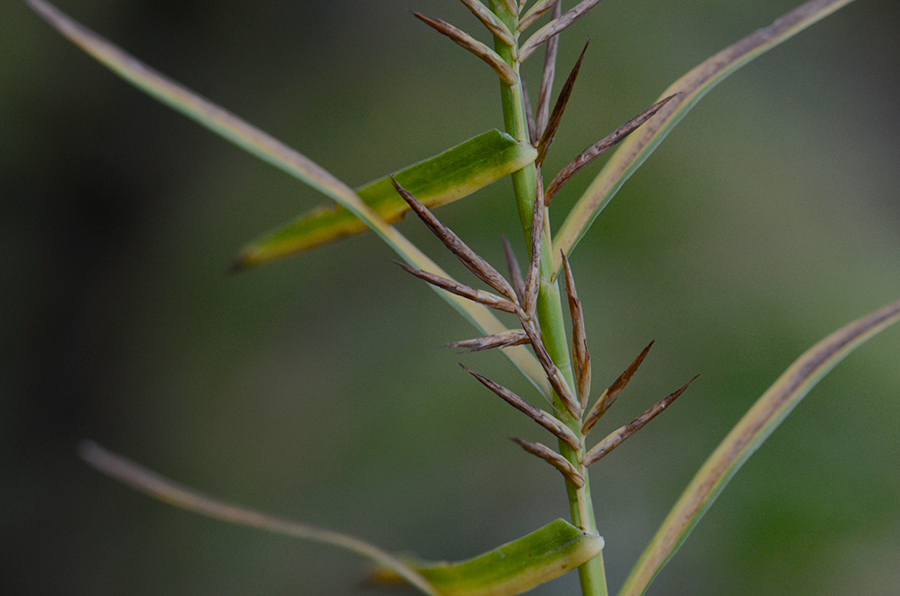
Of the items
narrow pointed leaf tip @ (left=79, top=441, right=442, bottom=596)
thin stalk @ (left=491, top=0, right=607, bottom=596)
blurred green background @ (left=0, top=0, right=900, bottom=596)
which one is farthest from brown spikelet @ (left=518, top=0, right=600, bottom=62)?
blurred green background @ (left=0, top=0, right=900, bottom=596)

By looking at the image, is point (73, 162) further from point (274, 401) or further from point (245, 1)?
point (274, 401)

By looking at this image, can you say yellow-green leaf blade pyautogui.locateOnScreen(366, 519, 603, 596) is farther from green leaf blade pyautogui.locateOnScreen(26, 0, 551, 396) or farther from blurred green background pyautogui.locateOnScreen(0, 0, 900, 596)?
blurred green background pyautogui.locateOnScreen(0, 0, 900, 596)

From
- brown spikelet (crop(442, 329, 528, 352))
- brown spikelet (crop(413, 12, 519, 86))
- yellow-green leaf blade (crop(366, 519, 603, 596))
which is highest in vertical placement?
brown spikelet (crop(413, 12, 519, 86))

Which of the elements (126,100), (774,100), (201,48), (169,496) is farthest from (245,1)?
(169,496)

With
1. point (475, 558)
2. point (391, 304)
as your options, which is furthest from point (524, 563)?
point (391, 304)

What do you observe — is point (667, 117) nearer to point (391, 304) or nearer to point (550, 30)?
point (550, 30)

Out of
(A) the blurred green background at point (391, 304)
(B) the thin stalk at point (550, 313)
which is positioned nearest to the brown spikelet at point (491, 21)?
(B) the thin stalk at point (550, 313)

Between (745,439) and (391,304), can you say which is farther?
(391,304)
